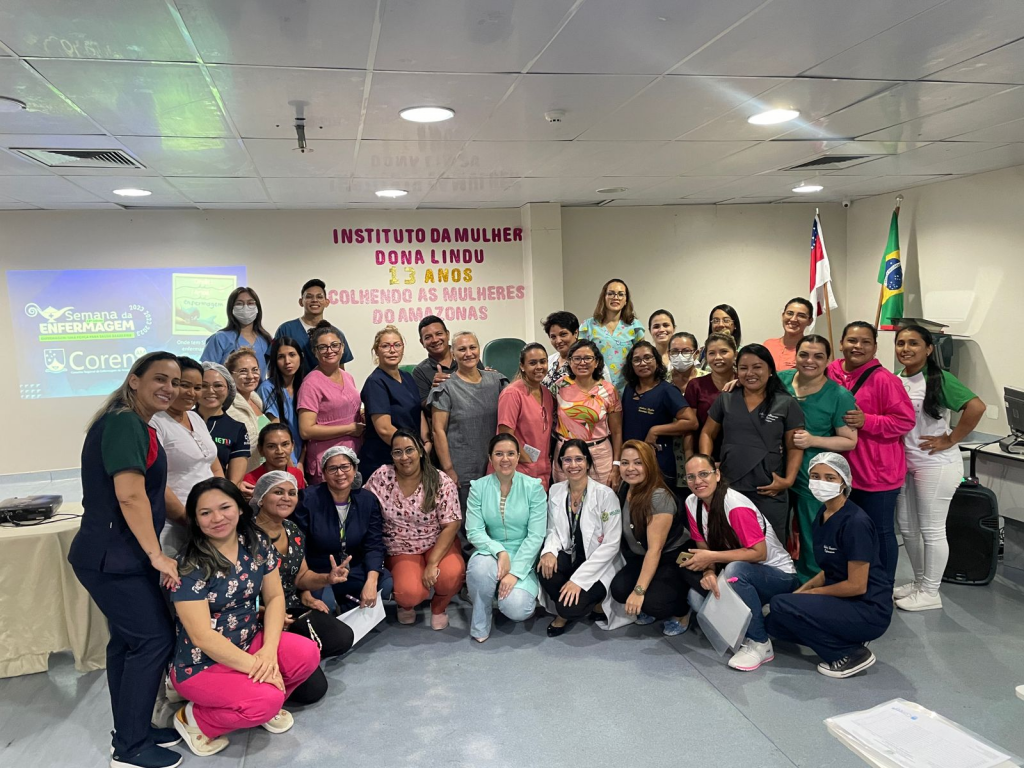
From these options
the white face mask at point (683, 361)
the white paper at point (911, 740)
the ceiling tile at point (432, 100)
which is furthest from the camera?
the white face mask at point (683, 361)

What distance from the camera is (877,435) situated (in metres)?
3.43

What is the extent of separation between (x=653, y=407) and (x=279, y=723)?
2.26 meters

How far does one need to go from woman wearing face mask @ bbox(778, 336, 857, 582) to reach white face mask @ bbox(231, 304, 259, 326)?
3.15 m

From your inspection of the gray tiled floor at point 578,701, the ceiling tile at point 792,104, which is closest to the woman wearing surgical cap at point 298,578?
the gray tiled floor at point 578,701

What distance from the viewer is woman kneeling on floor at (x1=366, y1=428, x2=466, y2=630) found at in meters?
3.57

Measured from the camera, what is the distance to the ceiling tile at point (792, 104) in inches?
134

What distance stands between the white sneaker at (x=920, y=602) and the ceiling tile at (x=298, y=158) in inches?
152

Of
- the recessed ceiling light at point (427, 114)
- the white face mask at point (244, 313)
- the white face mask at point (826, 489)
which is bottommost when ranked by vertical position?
the white face mask at point (826, 489)

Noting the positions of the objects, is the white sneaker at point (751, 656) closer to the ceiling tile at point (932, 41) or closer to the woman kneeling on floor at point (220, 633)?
the woman kneeling on floor at point (220, 633)

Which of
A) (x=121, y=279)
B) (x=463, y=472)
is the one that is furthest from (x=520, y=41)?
(x=121, y=279)

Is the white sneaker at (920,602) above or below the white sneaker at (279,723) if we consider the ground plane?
above

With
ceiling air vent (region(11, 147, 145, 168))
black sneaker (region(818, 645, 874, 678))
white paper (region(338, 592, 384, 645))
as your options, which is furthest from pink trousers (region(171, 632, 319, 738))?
ceiling air vent (region(11, 147, 145, 168))

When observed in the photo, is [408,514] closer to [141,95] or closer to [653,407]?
[653,407]

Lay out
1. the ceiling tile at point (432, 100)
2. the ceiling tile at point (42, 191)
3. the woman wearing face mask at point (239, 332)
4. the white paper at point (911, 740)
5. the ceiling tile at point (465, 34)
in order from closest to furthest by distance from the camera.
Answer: the white paper at point (911, 740) < the ceiling tile at point (465, 34) < the ceiling tile at point (432, 100) < the woman wearing face mask at point (239, 332) < the ceiling tile at point (42, 191)
